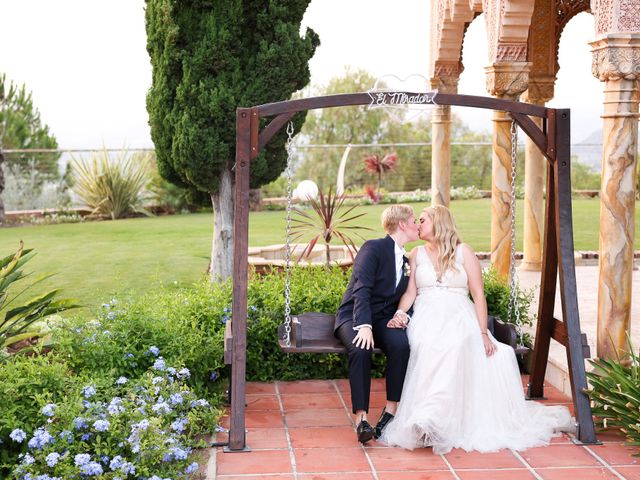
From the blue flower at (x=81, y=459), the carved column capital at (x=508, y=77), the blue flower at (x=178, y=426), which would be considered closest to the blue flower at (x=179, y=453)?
the blue flower at (x=178, y=426)

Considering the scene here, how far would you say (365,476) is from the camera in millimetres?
4668

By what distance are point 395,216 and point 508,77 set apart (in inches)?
127

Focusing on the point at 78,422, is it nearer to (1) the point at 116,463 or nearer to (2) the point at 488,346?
(1) the point at 116,463

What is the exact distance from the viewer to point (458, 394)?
5.13 meters

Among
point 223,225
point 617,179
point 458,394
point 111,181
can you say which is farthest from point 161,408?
point 111,181

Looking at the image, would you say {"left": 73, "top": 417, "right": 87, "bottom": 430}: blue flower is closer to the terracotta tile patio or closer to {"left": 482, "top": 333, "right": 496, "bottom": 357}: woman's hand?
the terracotta tile patio

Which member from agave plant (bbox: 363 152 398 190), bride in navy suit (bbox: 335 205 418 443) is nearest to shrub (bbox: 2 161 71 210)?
agave plant (bbox: 363 152 398 190)

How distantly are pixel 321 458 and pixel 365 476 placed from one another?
0.35 metres

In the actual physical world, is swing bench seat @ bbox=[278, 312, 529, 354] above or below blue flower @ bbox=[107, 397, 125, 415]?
above

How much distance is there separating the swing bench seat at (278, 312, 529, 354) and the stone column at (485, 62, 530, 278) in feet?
9.22

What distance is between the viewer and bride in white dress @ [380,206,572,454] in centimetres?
507

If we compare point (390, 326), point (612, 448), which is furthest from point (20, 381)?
point (612, 448)

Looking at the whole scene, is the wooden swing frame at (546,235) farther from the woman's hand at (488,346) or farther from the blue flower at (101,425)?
the blue flower at (101,425)

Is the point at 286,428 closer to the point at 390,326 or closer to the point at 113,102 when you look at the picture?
the point at 390,326
